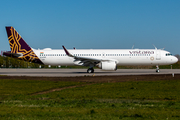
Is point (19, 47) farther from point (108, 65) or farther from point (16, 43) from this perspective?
point (108, 65)

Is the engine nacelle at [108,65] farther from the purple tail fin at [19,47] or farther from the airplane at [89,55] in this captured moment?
the purple tail fin at [19,47]

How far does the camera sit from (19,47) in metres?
38.3

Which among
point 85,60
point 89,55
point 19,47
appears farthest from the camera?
point 19,47

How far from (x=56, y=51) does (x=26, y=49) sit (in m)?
5.21

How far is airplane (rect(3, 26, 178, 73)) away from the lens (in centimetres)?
3675

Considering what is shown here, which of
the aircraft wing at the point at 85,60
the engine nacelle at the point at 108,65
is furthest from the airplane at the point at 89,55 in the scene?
the engine nacelle at the point at 108,65

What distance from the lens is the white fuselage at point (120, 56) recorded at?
3681 centimetres

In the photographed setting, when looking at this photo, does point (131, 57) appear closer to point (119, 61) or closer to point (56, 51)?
point (119, 61)

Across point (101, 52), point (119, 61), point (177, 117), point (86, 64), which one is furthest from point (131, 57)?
point (177, 117)

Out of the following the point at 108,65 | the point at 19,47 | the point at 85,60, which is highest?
the point at 19,47

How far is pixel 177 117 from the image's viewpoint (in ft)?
25.7

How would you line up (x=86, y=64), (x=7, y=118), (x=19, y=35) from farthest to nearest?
(x=19, y=35), (x=86, y=64), (x=7, y=118)

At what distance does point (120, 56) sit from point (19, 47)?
17545 millimetres

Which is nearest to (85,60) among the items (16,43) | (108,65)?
(108,65)
